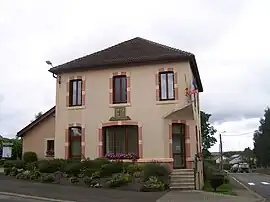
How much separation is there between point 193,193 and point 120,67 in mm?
9361

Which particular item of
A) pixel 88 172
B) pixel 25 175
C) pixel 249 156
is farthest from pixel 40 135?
pixel 249 156

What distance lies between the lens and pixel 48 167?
23.0 meters

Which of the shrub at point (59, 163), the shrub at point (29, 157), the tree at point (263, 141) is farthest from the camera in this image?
the tree at point (263, 141)

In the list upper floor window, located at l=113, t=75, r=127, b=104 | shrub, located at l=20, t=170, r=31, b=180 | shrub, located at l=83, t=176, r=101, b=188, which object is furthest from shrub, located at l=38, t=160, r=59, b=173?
upper floor window, located at l=113, t=75, r=127, b=104

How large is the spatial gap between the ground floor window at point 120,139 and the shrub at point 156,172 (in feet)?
12.1

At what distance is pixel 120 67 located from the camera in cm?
2522

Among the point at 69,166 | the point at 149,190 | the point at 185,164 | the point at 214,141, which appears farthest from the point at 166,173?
the point at 214,141

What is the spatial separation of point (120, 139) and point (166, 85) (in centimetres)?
427

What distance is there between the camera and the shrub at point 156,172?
2055cm

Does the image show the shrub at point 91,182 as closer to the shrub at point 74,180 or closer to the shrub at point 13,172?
the shrub at point 74,180

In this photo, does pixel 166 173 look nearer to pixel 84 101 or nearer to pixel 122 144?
pixel 122 144

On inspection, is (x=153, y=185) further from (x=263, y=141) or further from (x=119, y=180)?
(x=263, y=141)

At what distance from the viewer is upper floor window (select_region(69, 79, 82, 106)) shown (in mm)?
26047

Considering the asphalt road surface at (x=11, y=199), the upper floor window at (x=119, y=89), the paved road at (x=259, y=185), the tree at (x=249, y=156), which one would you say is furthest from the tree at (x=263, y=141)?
the asphalt road surface at (x=11, y=199)
